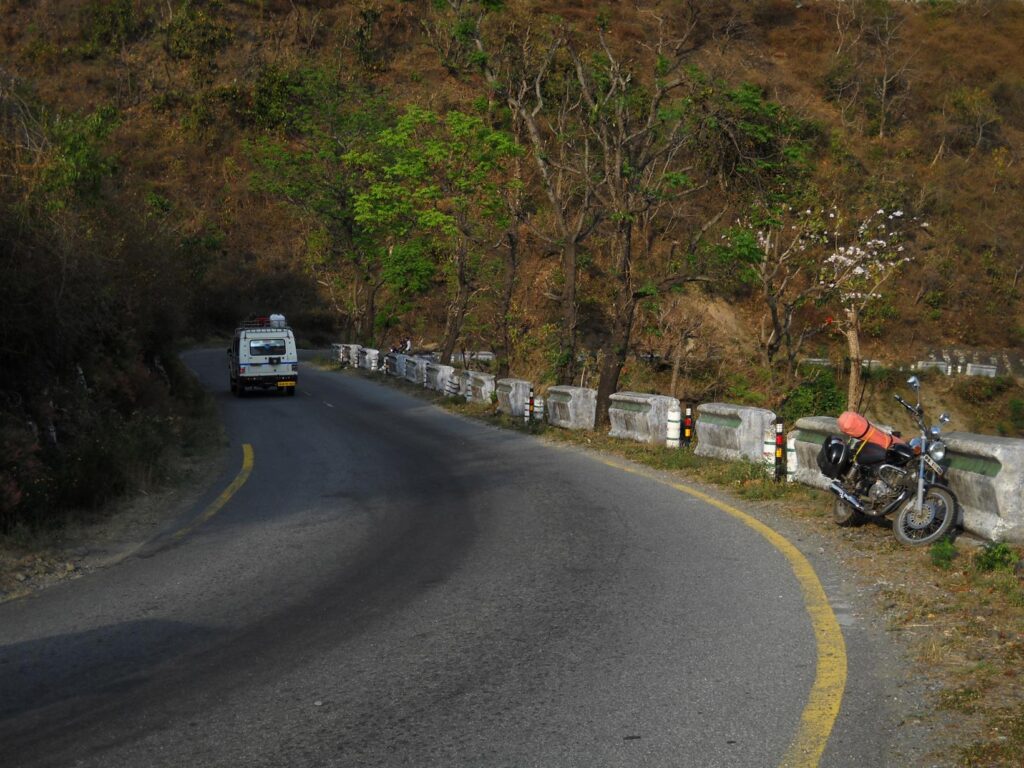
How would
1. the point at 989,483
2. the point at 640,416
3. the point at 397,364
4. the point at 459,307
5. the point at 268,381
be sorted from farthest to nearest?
the point at 397,364 < the point at 459,307 < the point at 268,381 < the point at 640,416 < the point at 989,483

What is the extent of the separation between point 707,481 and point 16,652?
31.6 feet

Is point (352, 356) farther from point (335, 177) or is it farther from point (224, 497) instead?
point (224, 497)

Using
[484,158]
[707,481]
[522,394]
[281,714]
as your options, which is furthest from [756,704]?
[484,158]

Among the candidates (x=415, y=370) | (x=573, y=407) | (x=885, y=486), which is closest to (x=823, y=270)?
(x=415, y=370)

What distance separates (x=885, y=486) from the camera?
34.1 feet

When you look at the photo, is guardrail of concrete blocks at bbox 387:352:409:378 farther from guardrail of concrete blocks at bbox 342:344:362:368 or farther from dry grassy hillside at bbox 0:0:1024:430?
guardrail of concrete blocks at bbox 342:344:362:368

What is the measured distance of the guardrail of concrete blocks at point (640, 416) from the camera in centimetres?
1866

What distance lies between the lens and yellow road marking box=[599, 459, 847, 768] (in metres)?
5.17

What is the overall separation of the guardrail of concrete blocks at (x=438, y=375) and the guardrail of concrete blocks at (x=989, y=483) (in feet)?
76.1

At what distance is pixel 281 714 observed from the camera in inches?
226

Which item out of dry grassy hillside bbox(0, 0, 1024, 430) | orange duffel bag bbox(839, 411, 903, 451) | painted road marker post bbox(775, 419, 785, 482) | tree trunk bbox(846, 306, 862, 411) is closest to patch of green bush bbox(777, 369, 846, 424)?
tree trunk bbox(846, 306, 862, 411)

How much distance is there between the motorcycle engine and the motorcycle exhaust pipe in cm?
11

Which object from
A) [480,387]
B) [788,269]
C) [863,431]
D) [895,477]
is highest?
[788,269]

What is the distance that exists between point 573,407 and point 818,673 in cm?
1616
